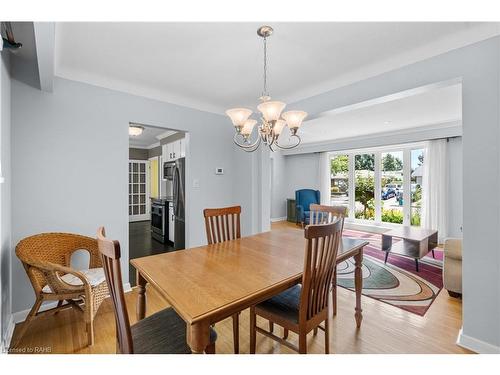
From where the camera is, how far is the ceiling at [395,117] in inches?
131

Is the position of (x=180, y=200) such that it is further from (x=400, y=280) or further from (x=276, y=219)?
(x=276, y=219)

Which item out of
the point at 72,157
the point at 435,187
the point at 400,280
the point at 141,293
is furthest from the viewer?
the point at 435,187

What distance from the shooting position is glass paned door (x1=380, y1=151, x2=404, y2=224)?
18.8 feet

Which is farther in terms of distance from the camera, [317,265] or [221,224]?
[221,224]

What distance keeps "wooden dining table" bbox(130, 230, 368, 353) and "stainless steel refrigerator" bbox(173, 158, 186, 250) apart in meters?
1.76

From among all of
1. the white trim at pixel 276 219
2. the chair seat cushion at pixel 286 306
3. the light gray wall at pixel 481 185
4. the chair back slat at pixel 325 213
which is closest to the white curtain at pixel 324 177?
the white trim at pixel 276 219

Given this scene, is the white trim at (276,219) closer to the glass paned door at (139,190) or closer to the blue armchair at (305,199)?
the blue armchair at (305,199)

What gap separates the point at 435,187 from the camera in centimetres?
495

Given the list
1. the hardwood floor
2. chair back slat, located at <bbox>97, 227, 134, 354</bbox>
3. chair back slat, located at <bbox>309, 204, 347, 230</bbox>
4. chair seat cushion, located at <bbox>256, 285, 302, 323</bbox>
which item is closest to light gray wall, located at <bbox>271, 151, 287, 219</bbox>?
chair back slat, located at <bbox>309, 204, 347, 230</bbox>

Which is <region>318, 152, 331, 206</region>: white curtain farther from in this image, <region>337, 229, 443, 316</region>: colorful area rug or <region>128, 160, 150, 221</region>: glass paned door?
<region>128, 160, 150, 221</region>: glass paned door

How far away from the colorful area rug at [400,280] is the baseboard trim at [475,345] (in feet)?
1.55

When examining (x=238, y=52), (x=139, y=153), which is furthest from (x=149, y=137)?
(x=238, y=52)

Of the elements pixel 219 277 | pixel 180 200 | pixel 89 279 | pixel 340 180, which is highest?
pixel 340 180

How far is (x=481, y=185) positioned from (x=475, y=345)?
1.18 m
